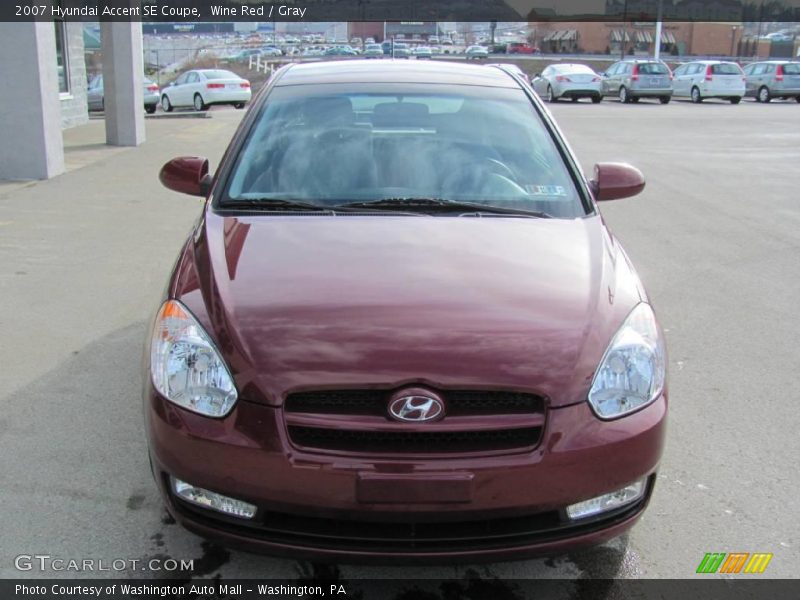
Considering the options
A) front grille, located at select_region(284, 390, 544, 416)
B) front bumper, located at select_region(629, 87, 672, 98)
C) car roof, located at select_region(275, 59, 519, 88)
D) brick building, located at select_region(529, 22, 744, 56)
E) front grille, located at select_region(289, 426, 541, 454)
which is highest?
brick building, located at select_region(529, 22, 744, 56)

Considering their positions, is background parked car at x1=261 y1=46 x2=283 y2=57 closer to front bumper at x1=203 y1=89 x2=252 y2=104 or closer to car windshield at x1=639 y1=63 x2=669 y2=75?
front bumper at x1=203 y1=89 x2=252 y2=104

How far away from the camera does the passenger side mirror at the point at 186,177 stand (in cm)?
409

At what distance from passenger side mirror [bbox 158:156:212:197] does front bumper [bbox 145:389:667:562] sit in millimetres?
1831

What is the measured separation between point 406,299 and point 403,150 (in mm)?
1315

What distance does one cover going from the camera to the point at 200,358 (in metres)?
2.62

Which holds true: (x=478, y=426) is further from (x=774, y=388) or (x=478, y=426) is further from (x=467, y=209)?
(x=774, y=388)

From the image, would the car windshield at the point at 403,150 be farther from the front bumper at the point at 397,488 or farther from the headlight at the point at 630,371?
the front bumper at the point at 397,488

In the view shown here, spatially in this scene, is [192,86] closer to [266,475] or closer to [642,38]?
[266,475]

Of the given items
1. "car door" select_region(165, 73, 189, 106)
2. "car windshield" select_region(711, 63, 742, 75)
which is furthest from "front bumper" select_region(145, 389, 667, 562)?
"car windshield" select_region(711, 63, 742, 75)

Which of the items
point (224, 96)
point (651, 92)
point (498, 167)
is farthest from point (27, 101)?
point (651, 92)

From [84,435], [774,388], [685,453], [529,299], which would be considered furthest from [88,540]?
[774,388]

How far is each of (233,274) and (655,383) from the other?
1.53m

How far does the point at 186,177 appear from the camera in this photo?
409 centimetres

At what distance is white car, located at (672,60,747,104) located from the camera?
97.3ft
